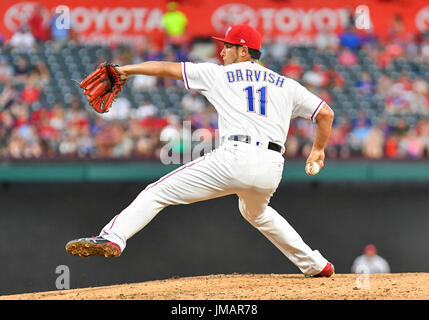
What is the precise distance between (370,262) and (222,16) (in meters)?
7.57

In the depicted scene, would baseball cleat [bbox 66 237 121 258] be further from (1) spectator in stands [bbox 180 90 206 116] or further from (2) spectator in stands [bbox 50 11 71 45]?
(2) spectator in stands [bbox 50 11 71 45]

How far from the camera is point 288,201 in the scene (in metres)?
8.09

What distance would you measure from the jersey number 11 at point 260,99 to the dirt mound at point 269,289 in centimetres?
117

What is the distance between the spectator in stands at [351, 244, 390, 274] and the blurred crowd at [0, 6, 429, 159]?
1.06 m

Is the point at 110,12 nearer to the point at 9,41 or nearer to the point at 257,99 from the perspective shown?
the point at 9,41

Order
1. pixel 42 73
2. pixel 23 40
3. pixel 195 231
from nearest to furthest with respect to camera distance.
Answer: pixel 195 231 → pixel 42 73 → pixel 23 40

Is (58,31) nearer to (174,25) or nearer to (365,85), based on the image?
(174,25)

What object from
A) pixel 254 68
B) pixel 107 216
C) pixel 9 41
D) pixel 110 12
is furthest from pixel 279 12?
pixel 254 68

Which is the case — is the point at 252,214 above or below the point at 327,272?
above

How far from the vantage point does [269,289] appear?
4.93 m

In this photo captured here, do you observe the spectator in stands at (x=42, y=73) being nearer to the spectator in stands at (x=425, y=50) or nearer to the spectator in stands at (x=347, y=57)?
the spectator in stands at (x=347, y=57)

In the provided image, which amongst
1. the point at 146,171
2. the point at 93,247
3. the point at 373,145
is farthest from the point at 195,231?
the point at 93,247

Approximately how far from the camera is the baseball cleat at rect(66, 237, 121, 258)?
4469 mm

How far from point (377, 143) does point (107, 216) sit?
3.68m
